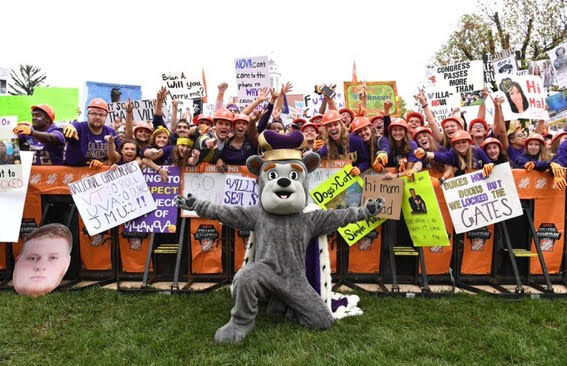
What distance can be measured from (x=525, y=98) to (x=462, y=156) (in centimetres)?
199

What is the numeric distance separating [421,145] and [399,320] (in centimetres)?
255

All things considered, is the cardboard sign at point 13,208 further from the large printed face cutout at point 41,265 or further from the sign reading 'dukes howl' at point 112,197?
the sign reading 'dukes howl' at point 112,197

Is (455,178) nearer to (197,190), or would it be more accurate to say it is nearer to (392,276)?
(392,276)

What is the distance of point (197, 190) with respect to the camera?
5.71 m

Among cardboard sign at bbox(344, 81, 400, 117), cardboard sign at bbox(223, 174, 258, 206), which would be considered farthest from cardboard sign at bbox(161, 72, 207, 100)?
cardboard sign at bbox(223, 174, 258, 206)

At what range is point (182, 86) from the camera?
9500 mm

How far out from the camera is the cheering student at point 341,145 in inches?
220

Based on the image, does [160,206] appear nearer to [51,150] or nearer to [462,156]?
[51,150]

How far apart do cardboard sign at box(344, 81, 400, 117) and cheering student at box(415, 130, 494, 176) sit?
313cm

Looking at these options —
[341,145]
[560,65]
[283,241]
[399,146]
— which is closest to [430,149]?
[399,146]

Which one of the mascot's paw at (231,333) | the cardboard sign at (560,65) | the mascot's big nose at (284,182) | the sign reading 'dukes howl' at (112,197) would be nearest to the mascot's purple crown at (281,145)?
the mascot's big nose at (284,182)

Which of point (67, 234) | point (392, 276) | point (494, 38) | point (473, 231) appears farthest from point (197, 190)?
point (494, 38)

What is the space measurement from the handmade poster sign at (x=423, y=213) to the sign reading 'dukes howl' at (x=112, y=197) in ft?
10.4

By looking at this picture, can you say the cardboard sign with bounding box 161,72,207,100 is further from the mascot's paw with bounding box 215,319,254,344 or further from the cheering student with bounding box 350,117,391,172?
the mascot's paw with bounding box 215,319,254,344
